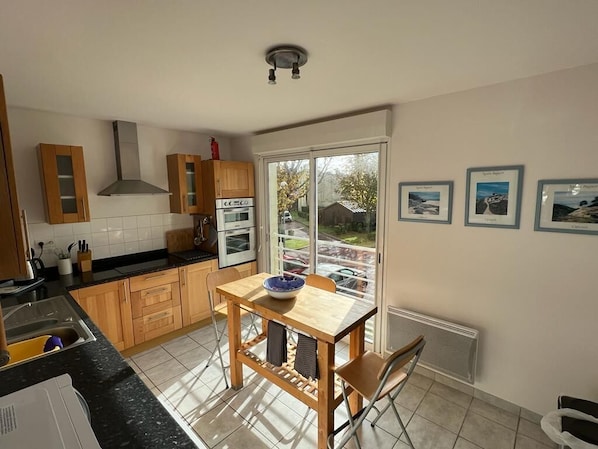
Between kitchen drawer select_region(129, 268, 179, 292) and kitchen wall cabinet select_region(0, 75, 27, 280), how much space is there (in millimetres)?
2021

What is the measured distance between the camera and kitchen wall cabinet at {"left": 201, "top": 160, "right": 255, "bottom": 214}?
3326mm

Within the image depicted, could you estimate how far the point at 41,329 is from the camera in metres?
1.64

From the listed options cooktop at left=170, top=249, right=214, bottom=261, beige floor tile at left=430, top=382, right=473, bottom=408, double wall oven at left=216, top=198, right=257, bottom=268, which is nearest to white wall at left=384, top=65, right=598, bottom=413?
beige floor tile at left=430, top=382, right=473, bottom=408

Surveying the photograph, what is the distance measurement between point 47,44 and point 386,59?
1.70 metres

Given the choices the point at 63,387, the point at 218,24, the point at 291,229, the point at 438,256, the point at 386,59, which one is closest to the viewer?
the point at 63,387

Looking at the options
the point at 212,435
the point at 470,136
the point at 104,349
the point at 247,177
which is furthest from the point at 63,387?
the point at 247,177

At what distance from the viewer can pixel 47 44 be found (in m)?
1.35

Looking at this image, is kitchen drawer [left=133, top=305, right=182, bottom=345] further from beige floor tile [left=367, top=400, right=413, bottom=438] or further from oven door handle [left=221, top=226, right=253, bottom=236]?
beige floor tile [left=367, top=400, right=413, bottom=438]

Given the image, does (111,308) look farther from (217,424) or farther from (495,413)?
(495,413)

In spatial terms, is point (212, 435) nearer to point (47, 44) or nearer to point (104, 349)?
point (104, 349)

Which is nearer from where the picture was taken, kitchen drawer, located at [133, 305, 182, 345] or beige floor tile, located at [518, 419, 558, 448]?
beige floor tile, located at [518, 419, 558, 448]

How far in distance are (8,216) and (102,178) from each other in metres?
2.47

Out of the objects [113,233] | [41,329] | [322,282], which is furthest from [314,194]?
[41,329]

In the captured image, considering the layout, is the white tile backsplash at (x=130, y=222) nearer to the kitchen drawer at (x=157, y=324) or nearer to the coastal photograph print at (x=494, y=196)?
the kitchen drawer at (x=157, y=324)
